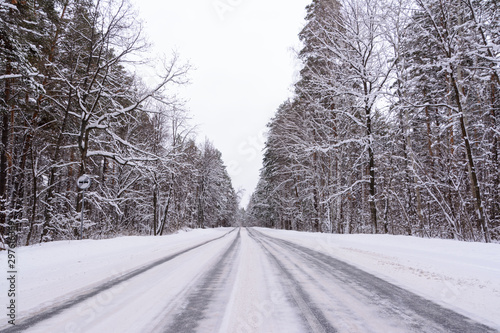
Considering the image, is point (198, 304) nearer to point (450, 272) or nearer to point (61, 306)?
point (61, 306)

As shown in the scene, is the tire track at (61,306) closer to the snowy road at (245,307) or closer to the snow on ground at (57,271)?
the snowy road at (245,307)

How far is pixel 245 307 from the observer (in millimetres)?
2803

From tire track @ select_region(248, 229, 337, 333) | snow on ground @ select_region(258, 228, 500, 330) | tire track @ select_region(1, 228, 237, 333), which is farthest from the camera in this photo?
snow on ground @ select_region(258, 228, 500, 330)

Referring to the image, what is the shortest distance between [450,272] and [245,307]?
3962 millimetres

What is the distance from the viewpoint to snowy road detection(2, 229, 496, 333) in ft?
7.52

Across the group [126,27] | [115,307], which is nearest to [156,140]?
[126,27]

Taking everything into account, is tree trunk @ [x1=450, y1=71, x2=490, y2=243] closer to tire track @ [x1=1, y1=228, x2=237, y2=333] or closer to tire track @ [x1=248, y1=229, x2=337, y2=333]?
tire track @ [x1=248, y1=229, x2=337, y2=333]

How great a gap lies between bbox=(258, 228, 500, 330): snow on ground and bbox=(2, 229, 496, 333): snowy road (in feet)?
1.00

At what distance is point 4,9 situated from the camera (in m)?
6.68

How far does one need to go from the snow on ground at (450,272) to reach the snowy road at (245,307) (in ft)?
1.00

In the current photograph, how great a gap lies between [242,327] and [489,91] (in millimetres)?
19812

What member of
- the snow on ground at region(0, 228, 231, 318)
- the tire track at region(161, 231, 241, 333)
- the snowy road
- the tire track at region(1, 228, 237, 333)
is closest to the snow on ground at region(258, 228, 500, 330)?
the snowy road

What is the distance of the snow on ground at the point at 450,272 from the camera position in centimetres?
287

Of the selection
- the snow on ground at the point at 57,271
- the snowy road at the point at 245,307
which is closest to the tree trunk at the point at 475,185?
the snowy road at the point at 245,307
